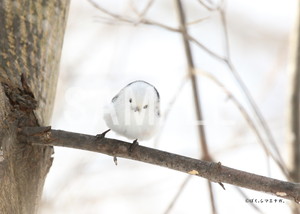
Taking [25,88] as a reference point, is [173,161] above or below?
below

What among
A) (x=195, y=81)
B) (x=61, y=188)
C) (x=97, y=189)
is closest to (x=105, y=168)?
(x=97, y=189)

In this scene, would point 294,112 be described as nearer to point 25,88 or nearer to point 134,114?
point 134,114

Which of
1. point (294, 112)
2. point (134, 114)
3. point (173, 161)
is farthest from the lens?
point (294, 112)

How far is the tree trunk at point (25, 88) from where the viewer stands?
148 centimetres

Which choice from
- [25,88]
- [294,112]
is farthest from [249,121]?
[25,88]

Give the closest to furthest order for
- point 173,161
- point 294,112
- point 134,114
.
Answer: point 173,161, point 134,114, point 294,112

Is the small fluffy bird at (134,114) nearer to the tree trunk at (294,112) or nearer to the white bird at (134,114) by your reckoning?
the white bird at (134,114)

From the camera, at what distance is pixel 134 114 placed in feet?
6.20

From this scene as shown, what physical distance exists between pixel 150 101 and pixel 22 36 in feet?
1.80

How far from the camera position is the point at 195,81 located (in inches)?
85.1

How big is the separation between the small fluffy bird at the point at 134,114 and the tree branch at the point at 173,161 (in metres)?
0.32

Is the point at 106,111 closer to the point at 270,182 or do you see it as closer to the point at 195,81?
the point at 195,81

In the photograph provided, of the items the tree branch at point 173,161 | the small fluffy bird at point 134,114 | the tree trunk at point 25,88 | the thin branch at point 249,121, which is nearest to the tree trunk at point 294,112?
the thin branch at point 249,121

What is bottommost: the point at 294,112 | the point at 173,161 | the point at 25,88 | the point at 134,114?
the point at 173,161
